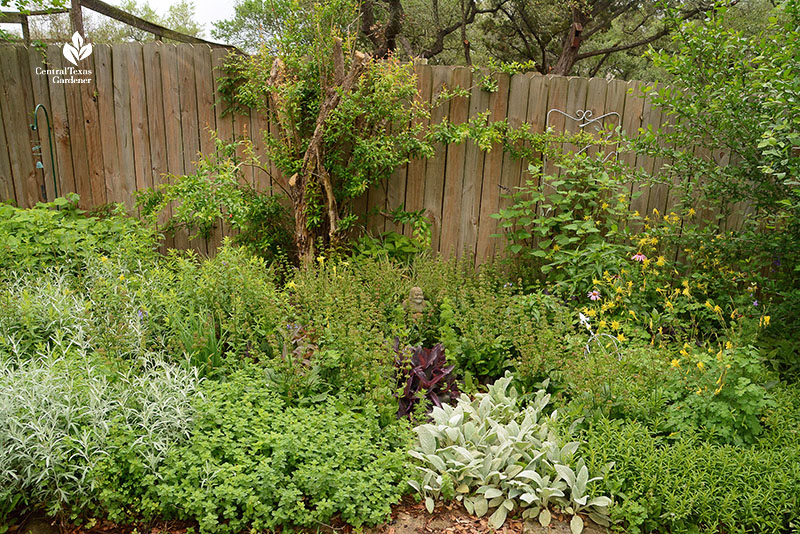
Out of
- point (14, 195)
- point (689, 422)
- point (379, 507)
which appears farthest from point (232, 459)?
point (14, 195)

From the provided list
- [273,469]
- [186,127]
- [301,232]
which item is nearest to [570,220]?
[301,232]

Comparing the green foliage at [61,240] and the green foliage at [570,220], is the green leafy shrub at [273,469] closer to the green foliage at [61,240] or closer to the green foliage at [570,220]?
the green foliage at [61,240]

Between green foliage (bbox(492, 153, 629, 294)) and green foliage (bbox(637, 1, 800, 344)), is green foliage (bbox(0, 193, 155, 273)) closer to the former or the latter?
green foliage (bbox(492, 153, 629, 294))

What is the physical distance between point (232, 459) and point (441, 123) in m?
3.41

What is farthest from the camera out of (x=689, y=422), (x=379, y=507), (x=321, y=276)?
(x=321, y=276)

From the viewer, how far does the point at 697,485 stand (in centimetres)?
247

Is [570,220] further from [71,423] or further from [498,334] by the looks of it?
[71,423]

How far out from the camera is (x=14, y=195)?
5262 mm

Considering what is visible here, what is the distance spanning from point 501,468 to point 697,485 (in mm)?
880

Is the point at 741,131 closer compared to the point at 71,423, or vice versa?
the point at 71,423

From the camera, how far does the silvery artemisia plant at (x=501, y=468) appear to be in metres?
2.60

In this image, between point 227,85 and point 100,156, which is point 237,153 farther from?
point 100,156

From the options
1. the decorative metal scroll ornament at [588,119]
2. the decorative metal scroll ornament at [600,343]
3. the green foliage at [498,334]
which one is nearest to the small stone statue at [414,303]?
the green foliage at [498,334]

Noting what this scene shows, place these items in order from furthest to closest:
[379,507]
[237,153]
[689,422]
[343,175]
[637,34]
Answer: [637,34] < [237,153] < [343,175] < [689,422] < [379,507]
